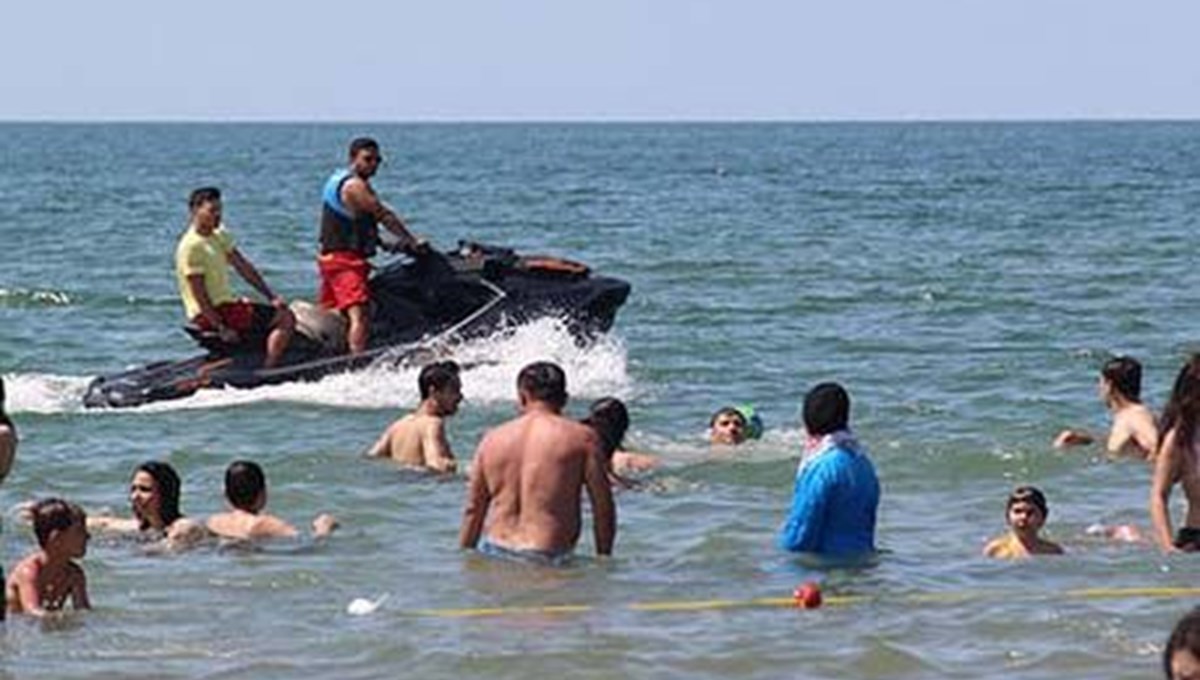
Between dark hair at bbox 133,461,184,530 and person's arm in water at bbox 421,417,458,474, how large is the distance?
2.28 meters

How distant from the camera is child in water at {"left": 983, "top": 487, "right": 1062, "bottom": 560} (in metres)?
13.1

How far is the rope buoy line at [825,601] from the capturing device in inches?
467

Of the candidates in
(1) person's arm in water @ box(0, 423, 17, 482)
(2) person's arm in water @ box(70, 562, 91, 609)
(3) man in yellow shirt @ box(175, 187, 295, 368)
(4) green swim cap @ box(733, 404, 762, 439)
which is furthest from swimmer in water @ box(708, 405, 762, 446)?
(1) person's arm in water @ box(0, 423, 17, 482)

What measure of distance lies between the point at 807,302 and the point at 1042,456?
15388 mm

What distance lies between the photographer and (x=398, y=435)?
632 inches

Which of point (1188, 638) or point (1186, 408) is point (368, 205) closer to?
point (1186, 408)

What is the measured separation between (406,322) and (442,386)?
4.44 m

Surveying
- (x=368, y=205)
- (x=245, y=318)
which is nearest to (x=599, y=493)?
(x=368, y=205)

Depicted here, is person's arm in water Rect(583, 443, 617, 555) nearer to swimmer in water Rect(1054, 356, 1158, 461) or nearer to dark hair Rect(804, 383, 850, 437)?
dark hair Rect(804, 383, 850, 437)

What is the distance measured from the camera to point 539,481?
12.1 m

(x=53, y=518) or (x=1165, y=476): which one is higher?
(x=1165, y=476)

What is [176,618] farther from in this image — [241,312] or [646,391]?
[646,391]

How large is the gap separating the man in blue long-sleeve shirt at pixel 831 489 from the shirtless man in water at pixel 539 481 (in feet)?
2.84

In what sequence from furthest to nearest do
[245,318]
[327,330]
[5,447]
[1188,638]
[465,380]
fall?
1. [465,380]
2. [327,330]
3. [245,318]
4. [5,447]
5. [1188,638]
